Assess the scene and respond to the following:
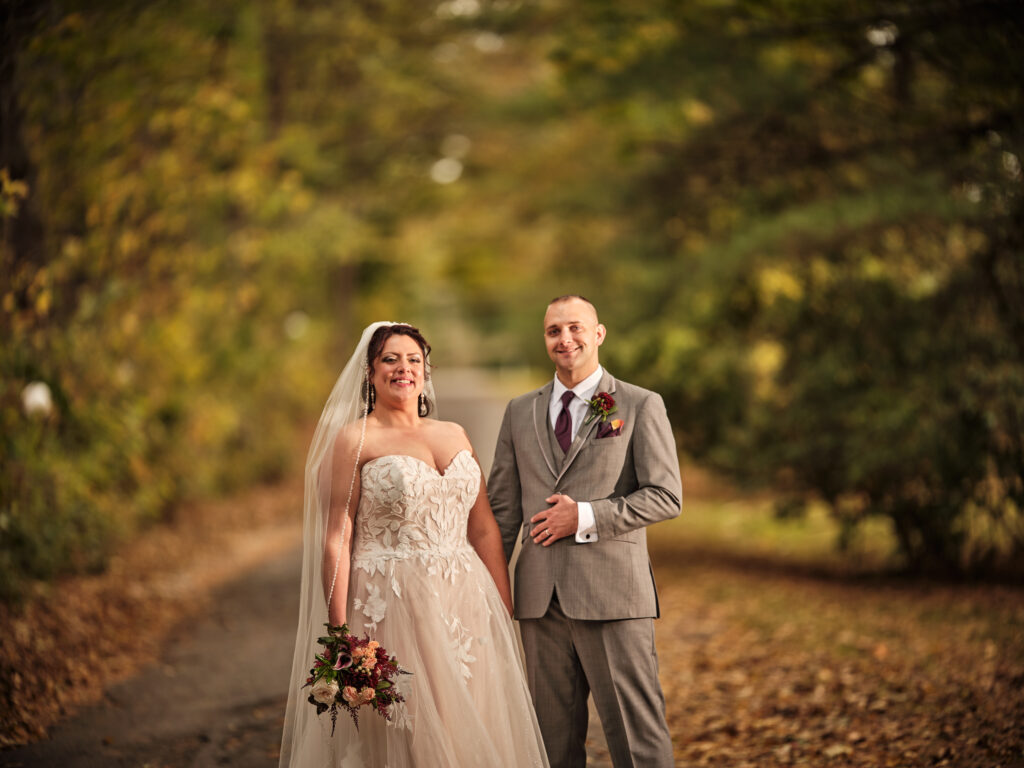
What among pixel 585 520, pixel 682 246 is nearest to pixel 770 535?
pixel 682 246

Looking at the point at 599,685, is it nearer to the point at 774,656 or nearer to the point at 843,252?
the point at 774,656

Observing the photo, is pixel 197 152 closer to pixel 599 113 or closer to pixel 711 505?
pixel 599 113

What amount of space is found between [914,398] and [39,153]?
8.30 metres

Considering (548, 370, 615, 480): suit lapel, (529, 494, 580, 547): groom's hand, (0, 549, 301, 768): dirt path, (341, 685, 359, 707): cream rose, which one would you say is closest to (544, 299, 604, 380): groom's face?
(548, 370, 615, 480): suit lapel

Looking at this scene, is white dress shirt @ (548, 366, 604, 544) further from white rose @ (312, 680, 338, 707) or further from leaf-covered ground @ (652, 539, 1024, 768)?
leaf-covered ground @ (652, 539, 1024, 768)

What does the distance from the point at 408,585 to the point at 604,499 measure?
95 centimetres

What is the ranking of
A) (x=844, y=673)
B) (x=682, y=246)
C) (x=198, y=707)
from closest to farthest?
(x=198, y=707) < (x=844, y=673) < (x=682, y=246)

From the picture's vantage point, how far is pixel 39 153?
8344mm

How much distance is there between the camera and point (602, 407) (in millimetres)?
4094

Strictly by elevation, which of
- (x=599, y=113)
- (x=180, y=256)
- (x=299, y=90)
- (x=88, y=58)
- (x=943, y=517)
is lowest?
(x=943, y=517)

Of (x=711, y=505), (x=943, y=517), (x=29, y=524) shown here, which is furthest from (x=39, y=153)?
(x=711, y=505)

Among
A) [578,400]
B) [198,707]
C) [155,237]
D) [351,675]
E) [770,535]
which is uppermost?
[155,237]

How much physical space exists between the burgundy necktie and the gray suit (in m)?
0.04

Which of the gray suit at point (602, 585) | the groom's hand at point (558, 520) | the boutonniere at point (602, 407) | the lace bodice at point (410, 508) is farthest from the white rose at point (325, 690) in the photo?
the boutonniere at point (602, 407)
